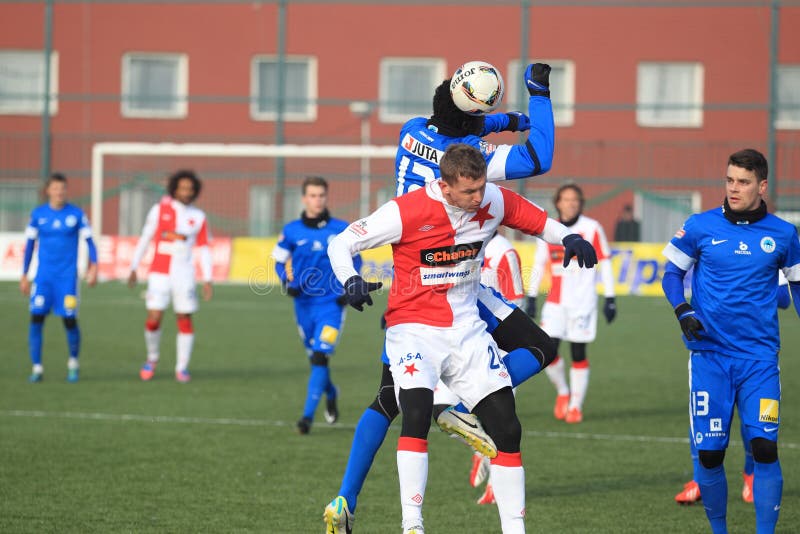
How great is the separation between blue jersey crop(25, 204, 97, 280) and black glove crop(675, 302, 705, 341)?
339 inches

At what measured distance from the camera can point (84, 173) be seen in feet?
97.8

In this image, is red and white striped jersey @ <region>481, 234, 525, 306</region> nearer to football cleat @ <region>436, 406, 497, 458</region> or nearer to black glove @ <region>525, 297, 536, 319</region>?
black glove @ <region>525, 297, 536, 319</region>

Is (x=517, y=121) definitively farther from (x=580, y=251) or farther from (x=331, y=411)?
(x=331, y=411)

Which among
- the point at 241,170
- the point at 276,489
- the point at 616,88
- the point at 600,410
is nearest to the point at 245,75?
the point at 241,170

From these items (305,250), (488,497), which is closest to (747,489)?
(488,497)

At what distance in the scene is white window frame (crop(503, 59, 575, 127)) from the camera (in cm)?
2950

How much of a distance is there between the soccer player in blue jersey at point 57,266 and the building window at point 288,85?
18.1m

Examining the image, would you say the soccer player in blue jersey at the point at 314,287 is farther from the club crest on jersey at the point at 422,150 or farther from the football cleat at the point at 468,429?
the football cleat at the point at 468,429

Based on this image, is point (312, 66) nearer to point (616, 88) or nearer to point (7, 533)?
point (616, 88)

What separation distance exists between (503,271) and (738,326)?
2.93 metres

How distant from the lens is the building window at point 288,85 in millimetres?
32250

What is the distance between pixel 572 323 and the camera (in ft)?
38.7

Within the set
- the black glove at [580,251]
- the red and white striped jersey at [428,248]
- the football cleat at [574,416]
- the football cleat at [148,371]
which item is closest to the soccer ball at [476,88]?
the red and white striped jersey at [428,248]

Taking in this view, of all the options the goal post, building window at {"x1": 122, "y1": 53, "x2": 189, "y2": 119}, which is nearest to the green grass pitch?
the goal post
